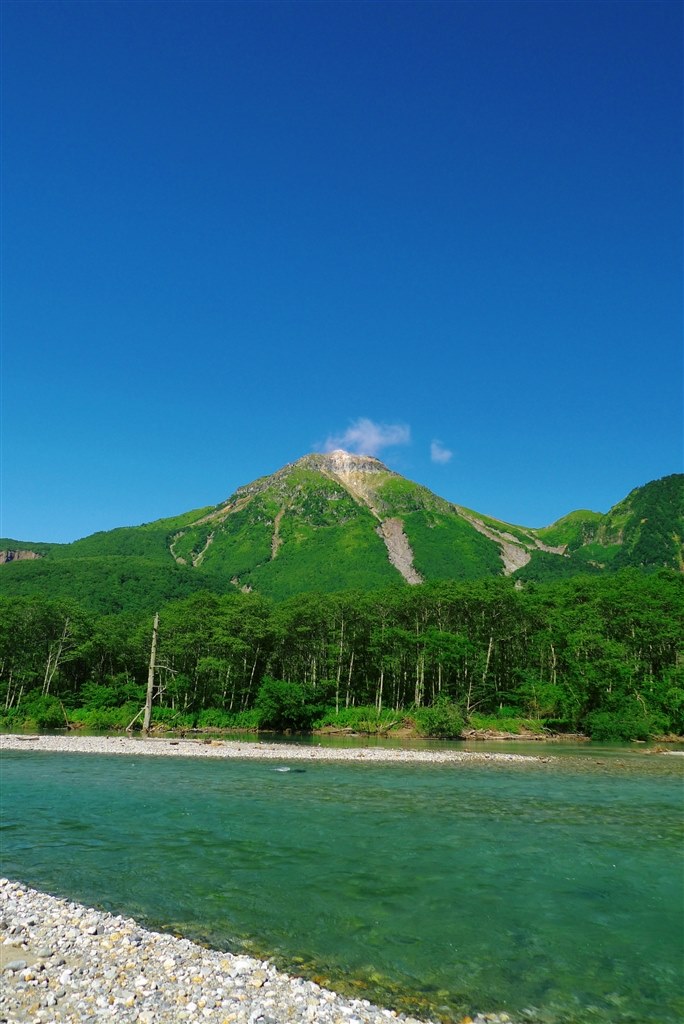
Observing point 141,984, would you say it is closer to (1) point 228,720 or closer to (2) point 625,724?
(1) point 228,720

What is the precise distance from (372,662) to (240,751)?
36.4 metres

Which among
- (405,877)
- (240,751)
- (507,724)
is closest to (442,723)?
(507,724)

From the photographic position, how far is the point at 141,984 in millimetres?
8508

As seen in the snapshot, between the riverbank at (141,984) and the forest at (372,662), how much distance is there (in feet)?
160

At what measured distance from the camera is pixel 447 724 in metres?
56.2

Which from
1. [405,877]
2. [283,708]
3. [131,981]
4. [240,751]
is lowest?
[240,751]

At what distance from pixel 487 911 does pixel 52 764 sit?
2801 cm

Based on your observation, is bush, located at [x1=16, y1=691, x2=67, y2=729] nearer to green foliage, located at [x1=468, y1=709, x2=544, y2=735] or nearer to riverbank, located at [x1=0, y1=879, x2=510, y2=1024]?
green foliage, located at [x1=468, y1=709, x2=544, y2=735]

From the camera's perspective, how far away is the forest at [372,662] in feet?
195

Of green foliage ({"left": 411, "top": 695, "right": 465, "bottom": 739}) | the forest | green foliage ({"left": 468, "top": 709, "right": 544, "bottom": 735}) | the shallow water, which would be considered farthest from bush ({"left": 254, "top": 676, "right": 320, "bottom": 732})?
the shallow water

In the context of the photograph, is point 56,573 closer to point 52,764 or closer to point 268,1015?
point 52,764

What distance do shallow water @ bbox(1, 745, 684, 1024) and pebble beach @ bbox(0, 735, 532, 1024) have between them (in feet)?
2.54

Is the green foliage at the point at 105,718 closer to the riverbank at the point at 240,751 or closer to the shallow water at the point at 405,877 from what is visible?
the riverbank at the point at 240,751

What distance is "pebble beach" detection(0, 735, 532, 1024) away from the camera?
307 inches
